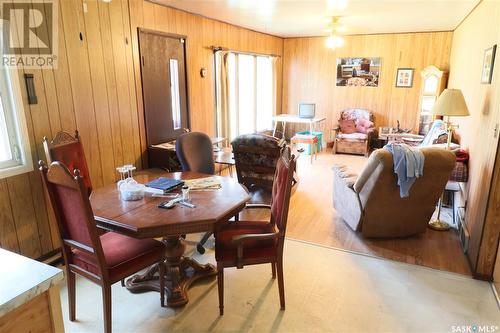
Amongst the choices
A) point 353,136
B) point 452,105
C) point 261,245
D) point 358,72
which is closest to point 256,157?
point 261,245

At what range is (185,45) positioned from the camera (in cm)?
455

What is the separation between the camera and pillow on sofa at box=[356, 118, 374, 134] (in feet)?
23.4

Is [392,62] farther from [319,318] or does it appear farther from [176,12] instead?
[319,318]

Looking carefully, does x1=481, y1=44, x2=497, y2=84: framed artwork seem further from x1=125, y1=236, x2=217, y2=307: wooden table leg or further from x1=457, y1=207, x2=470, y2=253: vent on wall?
x1=125, y1=236, x2=217, y2=307: wooden table leg

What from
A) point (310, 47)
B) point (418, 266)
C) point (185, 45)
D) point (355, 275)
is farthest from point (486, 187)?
point (310, 47)

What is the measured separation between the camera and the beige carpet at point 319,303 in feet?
7.17

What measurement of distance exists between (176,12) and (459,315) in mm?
4328

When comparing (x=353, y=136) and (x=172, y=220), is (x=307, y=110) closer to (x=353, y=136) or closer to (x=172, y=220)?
(x=353, y=136)

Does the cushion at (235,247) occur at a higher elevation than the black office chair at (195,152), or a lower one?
lower

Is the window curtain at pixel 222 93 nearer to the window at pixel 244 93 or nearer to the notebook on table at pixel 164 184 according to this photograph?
the window at pixel 244 93

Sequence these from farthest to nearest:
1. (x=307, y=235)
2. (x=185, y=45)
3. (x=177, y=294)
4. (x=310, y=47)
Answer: (x=310, y=47) → (x=185, y=45) → (x=307, y=235) → (x=177, y=294)

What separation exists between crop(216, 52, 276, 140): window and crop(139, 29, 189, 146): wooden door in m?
0.96

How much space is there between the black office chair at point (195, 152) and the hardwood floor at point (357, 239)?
862 mm

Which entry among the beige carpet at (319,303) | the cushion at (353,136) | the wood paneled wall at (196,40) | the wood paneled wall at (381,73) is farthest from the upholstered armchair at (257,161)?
the wood paneled wall at (381,73)
